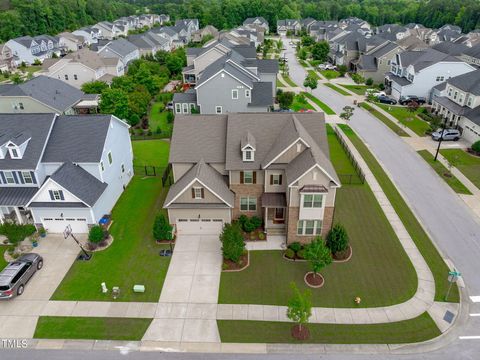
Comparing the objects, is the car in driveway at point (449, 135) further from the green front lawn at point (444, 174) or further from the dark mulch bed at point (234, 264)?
the dark mulch bed at point (234, 264)

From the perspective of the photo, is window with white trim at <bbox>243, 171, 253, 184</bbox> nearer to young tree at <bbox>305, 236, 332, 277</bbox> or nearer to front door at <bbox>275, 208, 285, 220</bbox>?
front door at <bbox>275, 208, 285, 220</bbox>

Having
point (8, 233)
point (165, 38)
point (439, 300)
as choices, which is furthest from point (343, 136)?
point (165, 38)

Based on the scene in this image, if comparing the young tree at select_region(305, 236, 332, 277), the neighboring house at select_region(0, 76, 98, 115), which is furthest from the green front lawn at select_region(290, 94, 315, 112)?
the young tree at select_region(305, 236, 332, 277)

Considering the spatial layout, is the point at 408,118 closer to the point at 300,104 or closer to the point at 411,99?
the point at 411,99

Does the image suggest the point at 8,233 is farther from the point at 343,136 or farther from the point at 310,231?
the point at 343,136

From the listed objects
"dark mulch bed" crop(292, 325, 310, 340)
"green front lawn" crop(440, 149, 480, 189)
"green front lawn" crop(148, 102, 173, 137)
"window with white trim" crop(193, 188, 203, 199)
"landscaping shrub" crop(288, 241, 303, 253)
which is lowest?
"green front lawn" crop(148, 102, 173, 137)

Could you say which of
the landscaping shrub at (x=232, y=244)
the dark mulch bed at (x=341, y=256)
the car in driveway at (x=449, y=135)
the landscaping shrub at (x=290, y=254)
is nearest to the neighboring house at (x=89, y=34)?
the car in driveway at (x=449, y=135)
